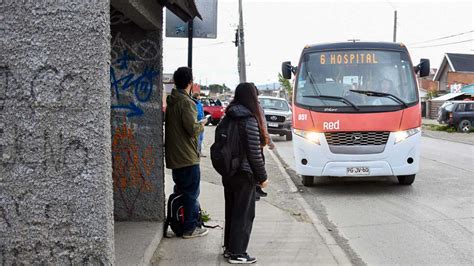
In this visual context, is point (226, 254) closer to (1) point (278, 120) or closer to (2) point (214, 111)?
(1) point (278, 120)

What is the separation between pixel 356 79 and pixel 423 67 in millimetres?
1590

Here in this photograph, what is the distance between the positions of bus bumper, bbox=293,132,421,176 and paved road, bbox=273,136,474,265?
0.48 m

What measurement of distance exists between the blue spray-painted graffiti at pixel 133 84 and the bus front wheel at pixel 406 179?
6462mm

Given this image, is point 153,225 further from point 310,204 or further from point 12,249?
point 310,204

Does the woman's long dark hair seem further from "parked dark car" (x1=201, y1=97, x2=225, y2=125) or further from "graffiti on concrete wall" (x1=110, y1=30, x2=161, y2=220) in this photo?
"parked dark car" (x1=201, y1=97, x2=225, y2=125)

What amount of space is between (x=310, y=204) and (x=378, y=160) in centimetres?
152

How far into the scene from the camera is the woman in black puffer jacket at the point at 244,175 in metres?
5.43

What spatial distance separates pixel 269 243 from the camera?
6.59 metres

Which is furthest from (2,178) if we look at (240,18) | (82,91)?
(240,18)

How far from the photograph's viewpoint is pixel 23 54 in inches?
133

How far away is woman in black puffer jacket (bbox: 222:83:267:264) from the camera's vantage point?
543 centimetres

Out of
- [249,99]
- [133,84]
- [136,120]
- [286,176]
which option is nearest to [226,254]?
[249,99]

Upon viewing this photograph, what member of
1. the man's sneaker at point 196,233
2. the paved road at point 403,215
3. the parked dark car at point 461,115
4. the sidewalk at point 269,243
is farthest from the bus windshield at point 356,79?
the parked dark car at point 461,115

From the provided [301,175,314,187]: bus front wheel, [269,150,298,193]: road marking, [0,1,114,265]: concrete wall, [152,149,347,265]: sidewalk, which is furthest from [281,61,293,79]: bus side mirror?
[0,1,114,265]: concrete wall
